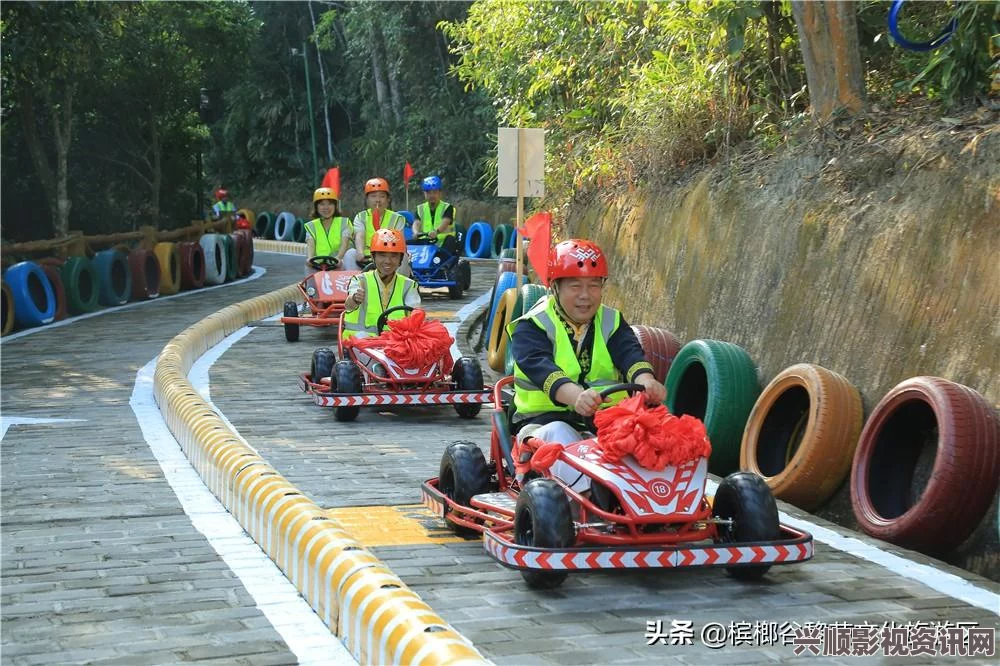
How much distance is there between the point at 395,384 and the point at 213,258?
17266 mm

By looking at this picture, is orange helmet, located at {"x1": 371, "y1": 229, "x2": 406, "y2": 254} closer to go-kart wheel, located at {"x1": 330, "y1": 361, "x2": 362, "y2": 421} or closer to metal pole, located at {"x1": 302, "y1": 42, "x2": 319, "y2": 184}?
go-kart wheel, located at {"x1": 330, "y1": 361, "x2": 362, "y2": 421}

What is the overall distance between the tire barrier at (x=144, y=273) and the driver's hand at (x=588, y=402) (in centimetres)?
1906

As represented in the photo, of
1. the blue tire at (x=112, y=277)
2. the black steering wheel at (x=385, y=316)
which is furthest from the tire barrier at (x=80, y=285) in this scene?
the black steering wheel at (x=385, y=316)

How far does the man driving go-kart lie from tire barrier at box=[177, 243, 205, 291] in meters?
20.3

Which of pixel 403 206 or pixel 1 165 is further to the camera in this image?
pixel 403 206

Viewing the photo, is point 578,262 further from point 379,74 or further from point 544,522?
point 379,74

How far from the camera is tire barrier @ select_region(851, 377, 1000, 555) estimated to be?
277 inches

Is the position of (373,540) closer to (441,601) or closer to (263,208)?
(441,601)

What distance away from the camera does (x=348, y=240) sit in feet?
59.8

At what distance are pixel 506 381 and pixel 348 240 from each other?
1068 centimetres

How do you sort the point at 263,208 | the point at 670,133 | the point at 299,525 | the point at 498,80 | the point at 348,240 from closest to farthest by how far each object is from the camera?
1. the point at 299,525
2. the point at 670,133
3. the point at 348,240
4. the point at 498,80
5. the point at 263,208

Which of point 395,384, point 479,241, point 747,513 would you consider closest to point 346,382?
point 395,384

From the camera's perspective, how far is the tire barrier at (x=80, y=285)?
22.3 metres

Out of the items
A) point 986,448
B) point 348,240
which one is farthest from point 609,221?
point 986,448
